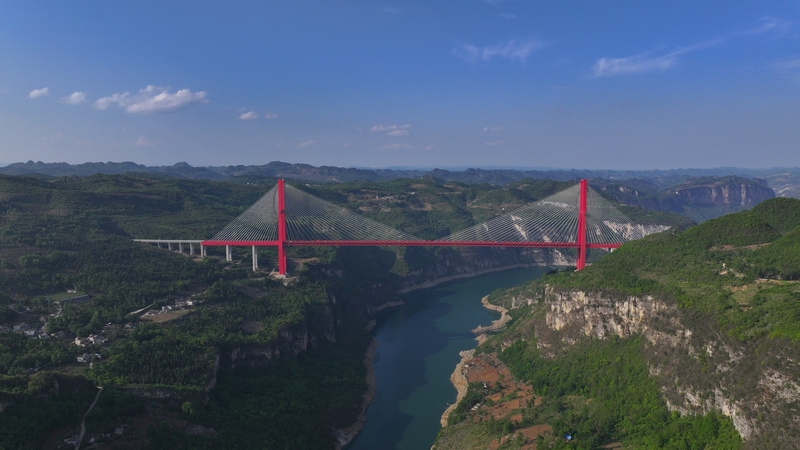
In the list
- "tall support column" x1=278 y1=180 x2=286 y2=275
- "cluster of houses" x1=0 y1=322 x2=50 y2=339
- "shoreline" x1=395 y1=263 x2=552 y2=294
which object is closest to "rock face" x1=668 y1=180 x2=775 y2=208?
"shoreline" x1=395 y1=263 x2=552 y2=294

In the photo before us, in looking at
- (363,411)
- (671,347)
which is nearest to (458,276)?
(363,411)

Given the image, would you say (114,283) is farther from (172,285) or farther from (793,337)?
(793,337)

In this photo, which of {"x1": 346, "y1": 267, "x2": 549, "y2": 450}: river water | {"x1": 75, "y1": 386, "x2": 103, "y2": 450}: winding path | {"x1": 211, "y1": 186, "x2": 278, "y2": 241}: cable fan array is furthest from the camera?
{"x1": 211, "y1": 186, "x2": 278, "y2": 241}: cable fan array

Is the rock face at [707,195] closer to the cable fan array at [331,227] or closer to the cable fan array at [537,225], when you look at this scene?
the cable fan array at [537,225]

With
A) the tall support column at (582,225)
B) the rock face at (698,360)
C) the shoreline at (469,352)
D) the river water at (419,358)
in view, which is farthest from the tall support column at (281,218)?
the tall support column at (582,225)

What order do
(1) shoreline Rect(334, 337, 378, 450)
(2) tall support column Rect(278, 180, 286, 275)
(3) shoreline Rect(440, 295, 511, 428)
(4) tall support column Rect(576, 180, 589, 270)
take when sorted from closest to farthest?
(1) shoreline Rect(334, 337, 378, 450), (3) shoreline Rect(440, 295, 511, 428), (4) tall support column Rect(576, 180, 589, 270), (2) tall support column Rect(278, 180, 286, 275)

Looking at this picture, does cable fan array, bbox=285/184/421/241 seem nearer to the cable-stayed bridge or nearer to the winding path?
the cable-stayed bridge
